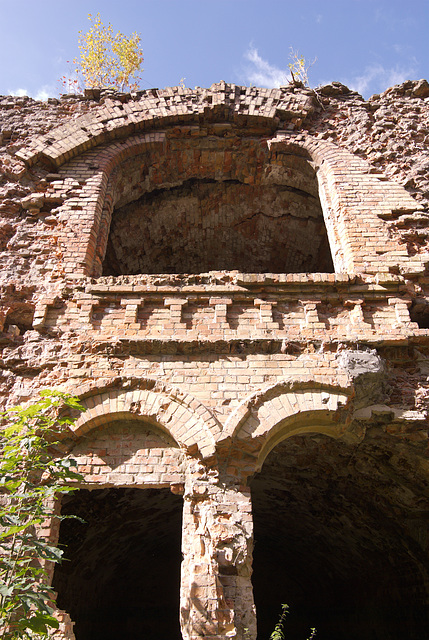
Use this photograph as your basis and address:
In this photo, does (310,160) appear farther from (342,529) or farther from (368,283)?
(342,529)

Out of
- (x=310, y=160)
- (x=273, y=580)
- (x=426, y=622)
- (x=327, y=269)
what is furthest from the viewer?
(x=273, y=580)

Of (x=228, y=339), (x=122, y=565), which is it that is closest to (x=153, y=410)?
(x=228, y=339)

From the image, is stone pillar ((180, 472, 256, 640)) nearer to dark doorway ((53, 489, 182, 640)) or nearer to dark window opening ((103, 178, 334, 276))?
dark doorway ((53, 489, 182, 640))

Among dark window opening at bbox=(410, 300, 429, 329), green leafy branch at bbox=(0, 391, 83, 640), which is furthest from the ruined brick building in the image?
green leafy branch at bbox=(0, 391, 83, 640)

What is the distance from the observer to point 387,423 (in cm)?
558

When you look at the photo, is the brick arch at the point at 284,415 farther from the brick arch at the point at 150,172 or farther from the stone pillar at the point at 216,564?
the brick arch at the point at 150,172

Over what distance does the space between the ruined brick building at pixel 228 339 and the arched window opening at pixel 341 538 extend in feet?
0.14

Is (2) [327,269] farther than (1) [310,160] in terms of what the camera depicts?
Yes

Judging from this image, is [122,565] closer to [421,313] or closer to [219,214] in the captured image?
[219,214]

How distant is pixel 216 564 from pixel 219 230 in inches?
252

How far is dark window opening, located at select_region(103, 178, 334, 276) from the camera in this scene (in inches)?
356

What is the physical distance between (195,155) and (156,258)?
219 centimetres

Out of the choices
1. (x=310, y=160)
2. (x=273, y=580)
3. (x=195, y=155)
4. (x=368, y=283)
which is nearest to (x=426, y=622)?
(x=368, y=283)

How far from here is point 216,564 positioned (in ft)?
14.8
